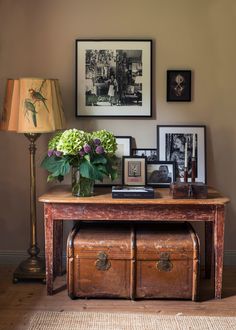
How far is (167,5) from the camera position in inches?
134

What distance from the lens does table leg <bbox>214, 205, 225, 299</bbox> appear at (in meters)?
2.87

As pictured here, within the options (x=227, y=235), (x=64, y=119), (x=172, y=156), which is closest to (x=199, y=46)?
(x=172, y=156)

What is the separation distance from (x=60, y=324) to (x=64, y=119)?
141cm

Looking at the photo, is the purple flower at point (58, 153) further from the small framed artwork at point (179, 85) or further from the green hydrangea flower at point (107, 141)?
the small framed artwork at point (179, 85)

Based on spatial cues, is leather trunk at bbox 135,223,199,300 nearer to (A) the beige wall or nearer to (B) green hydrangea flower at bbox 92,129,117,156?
(B) green hydrangea flower at bbox 92,129,117,156

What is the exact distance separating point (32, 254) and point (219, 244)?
1.33m

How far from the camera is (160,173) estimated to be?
11.0 ft

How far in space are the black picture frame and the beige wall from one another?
0.21m

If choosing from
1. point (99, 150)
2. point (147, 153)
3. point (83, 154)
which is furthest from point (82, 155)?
point (147, 153)

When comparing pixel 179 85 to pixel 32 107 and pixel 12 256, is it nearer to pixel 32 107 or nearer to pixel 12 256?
pixel 32 107

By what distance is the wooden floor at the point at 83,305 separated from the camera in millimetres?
2746

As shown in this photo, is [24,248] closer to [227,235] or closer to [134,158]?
[134,158]

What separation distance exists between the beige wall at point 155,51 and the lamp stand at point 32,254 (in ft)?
1.14

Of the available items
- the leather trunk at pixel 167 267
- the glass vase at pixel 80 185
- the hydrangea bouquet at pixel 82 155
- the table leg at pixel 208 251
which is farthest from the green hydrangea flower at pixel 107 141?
the table leg at pixel 208 251
